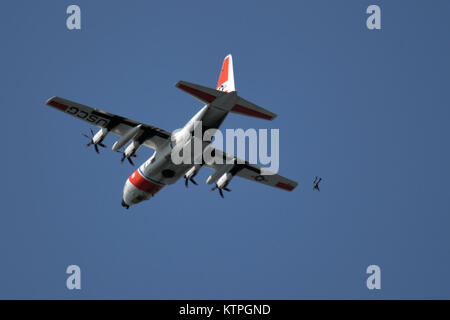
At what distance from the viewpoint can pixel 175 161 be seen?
39438 mm

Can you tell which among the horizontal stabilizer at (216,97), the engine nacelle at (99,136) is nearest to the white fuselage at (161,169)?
the horizontal stabilizer at (216,97)

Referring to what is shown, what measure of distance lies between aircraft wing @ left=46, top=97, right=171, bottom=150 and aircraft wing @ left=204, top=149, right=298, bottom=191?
16.2 ft

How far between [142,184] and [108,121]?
17.6 ft

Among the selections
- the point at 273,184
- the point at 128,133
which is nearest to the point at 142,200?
the point at 128,133

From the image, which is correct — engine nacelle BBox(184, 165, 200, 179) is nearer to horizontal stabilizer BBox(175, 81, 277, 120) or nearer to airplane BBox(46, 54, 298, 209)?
airplane BBox(46, 54, 298, 209)

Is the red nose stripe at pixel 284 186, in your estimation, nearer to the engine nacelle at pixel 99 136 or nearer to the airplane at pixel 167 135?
the airplane at pixel 167 135

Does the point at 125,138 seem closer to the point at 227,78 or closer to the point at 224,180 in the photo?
the point at 227,78

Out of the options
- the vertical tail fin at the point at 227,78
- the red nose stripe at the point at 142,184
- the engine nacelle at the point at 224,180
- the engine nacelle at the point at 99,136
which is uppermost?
the vertical tail fin at the point at 227,78

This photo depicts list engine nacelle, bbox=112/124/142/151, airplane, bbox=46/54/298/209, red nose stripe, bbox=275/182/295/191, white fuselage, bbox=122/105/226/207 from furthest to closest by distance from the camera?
1. red nose stripe, bbox=275/182/295/191
2. engine nacelle, bbox=112/124/142/151
3. white fuselage, bbox=122/105/226/207
4. airplane, bbox=46/54/298/209

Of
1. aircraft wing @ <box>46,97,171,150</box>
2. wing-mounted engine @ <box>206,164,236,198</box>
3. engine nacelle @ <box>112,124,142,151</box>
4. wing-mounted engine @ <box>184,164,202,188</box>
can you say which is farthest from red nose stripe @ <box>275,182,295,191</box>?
engine nacelle @ <box>112,124,142,151</box>

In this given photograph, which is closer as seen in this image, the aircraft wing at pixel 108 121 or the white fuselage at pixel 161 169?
the white fuselage at pixel 161 169

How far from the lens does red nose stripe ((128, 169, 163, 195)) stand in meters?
41.7

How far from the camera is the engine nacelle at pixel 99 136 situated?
38719 mm
